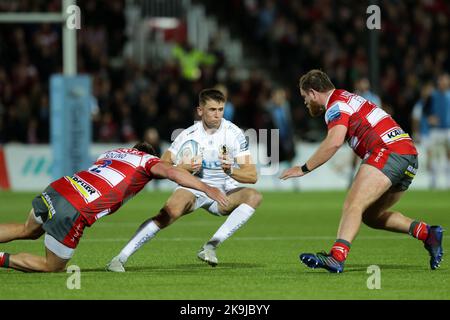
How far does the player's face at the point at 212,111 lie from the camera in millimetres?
10664

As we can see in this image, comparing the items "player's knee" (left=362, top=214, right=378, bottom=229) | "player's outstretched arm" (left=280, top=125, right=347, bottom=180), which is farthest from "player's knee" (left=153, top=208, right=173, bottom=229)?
"player's knee" (left=362, top=214, right=378, bottom=229)

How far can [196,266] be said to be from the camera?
10.5 meters

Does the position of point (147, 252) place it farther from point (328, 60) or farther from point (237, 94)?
point (328, 60)

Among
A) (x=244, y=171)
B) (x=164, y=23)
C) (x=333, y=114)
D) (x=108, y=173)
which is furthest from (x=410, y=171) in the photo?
(x=164, y=23)

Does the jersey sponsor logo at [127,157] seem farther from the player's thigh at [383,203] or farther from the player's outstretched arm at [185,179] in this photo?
the player's thigh at [383,203]

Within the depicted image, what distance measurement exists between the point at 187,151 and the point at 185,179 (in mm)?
1868

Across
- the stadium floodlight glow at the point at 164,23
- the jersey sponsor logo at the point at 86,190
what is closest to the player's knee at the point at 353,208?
the jersey sponsor logo at the point at 86,190

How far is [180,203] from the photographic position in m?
10.4

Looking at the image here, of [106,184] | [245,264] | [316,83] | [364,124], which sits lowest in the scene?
[245,264]

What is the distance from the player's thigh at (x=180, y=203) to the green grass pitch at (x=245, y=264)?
519 mm

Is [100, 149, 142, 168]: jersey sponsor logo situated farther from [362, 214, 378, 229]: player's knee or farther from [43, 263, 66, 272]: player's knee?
[362, 214, 378, 229]: player's knee

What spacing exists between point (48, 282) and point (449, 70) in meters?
19.7

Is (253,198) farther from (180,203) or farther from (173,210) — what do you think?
(173,210)

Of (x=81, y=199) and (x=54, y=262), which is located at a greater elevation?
(x=81, y=199)
